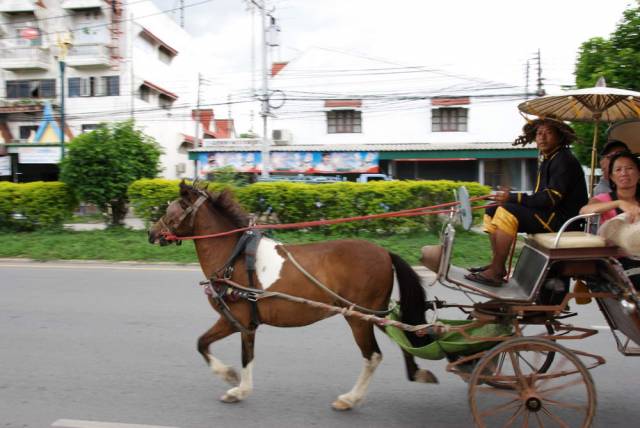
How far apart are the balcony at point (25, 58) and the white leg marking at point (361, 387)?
27.7 meters

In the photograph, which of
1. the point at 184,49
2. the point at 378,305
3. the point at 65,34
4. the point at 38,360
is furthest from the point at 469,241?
the point at 184,49

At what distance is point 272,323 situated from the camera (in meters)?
3.88

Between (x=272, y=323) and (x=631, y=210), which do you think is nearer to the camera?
(x=631, y=210)

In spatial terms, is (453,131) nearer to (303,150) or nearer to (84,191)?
(303,150)

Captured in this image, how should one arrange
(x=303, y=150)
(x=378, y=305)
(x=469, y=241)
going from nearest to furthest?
(x=378, y=305) → (x=469, y=241) → (x=303, y=150)

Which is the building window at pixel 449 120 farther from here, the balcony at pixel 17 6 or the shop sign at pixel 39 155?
the balcony at pixel 17 6

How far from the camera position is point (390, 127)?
79.3 feet

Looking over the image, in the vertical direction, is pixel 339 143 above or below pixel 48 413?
above

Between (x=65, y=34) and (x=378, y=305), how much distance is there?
26875 millimetres

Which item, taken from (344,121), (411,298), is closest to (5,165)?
(344,121)

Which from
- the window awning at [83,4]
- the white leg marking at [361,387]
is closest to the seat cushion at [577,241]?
the white leg marking at [361,387]

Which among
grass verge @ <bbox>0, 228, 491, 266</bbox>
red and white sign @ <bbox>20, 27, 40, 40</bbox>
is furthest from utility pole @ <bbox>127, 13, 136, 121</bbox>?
grass verge @ <bbox>0, 228, 491, 266</bbox>

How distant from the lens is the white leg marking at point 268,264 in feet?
12.6

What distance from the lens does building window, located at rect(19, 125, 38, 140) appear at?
86.0ft
